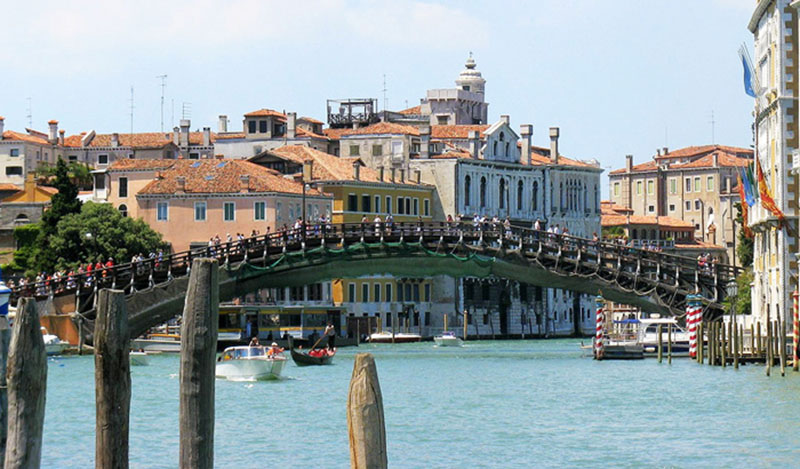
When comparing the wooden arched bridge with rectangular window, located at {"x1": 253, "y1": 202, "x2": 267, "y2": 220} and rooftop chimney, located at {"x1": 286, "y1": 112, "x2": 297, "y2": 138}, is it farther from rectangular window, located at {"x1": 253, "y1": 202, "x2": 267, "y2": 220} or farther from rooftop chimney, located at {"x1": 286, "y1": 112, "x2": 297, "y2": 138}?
rooftop chimney, located at {"x1": 286, "y1": 112, "x2": 297, "y2": 138}

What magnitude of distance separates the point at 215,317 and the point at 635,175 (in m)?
103

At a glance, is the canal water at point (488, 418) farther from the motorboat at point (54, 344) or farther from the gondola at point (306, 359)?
the motorboat at point (54, 344)

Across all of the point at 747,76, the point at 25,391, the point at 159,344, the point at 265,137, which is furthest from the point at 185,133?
the point at 25,391

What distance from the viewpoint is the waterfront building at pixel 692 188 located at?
108438mm

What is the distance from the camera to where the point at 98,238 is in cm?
6250

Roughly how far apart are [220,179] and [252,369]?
30170 mm

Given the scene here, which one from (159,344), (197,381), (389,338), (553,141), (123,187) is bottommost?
(389,338)

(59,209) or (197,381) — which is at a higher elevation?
(59,209)

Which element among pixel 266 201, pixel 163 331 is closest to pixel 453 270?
pixel 163 331

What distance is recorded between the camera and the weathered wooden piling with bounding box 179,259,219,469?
1230 cm

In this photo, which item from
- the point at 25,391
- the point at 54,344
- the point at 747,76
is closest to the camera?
the point at 25,391

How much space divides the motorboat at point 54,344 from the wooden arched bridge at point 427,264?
1.69 metres

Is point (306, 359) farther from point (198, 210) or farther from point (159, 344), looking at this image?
point (198, 210)

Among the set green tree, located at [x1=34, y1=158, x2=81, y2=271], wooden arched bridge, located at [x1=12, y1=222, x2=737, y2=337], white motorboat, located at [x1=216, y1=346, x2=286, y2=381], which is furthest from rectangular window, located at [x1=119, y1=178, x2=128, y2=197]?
white motorboat, located at [x1=216, y1=346, x2=286, y2=381]
